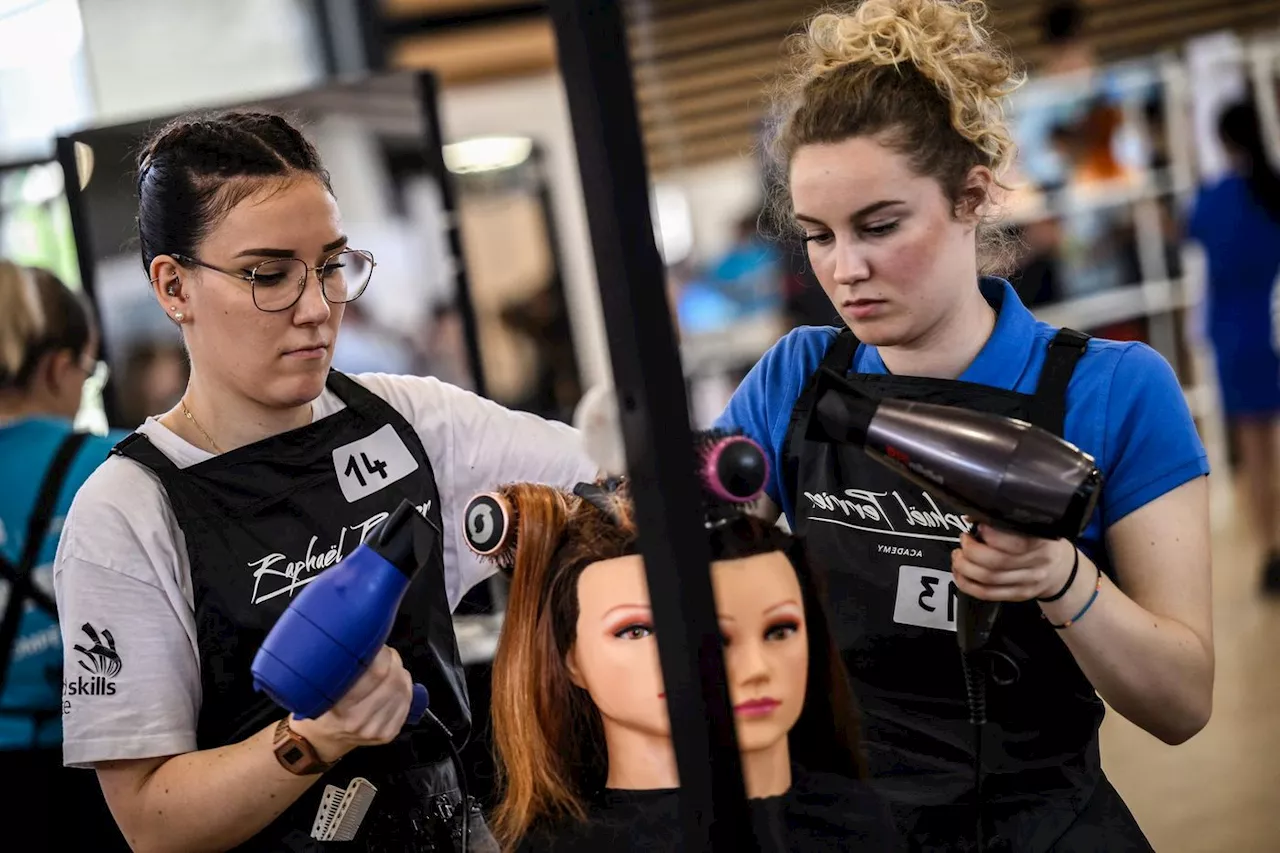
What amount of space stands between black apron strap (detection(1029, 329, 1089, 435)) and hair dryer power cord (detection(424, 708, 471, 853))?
2.04 feet

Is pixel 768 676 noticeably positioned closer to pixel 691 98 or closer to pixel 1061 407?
pixel 1061 407

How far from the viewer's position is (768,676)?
120 cm

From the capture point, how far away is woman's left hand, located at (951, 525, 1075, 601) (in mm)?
1017

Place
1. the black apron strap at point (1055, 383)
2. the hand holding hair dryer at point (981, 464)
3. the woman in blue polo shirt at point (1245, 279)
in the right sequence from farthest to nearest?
the woman in blue polo shirt at point (1245, 279) < the black apron strap at point (1055, 383) < the hand holding hair dryer at point (981, 464)

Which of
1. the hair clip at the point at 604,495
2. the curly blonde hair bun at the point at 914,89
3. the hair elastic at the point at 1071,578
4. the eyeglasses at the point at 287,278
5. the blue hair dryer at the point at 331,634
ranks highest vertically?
the curly blonde hair bun at the point at 914,89

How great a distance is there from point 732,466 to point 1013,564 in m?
0.27

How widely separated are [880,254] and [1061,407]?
0.65ft

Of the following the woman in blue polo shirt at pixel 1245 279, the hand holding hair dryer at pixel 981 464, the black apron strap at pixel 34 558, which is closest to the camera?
the hand holding hair dryer at pixel 981 464

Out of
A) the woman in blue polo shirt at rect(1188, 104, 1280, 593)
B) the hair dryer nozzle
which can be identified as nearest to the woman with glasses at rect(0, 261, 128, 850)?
the hair dryer nozzle

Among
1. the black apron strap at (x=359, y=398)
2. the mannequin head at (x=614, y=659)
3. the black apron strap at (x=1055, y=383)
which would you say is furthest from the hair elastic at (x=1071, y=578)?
the black apron strap at (x=359, y=398)

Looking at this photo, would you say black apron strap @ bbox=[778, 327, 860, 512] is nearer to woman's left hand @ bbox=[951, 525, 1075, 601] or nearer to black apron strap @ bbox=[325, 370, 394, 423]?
woman's left hand @ bbox=[951, 525, 1075, 601]

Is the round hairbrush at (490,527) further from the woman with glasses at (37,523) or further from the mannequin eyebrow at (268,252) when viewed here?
the woman with glasses at (37,523)

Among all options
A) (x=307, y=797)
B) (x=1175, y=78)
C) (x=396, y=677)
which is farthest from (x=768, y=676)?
(x=1175, y=78)

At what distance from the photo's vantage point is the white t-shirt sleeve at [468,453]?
1.26 meters
